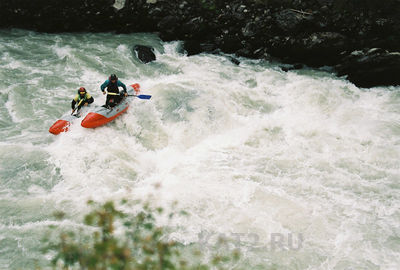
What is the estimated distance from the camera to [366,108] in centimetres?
953

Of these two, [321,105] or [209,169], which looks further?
[321,105]

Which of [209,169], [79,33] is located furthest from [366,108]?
[79,33]

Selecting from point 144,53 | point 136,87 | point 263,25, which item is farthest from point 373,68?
point 144,53

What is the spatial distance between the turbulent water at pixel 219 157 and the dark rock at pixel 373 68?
35 centimetres

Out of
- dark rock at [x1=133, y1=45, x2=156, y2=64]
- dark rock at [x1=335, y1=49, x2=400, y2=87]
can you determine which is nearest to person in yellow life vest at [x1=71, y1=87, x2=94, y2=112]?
dark rock at [x1=133, y1=45, x2=156, y2=64]

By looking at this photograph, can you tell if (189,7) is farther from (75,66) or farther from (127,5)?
(75,66)

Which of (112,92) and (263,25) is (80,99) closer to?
(112,92)

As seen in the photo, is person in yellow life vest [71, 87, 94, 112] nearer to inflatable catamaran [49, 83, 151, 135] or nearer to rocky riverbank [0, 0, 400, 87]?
inflatable catamaran [49, 83, 151, 135]

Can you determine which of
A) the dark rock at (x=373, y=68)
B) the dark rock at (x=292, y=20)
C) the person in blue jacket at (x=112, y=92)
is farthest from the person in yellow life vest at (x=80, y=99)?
the dark rock at (x=373, y=68)

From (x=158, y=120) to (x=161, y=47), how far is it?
4.86 metres

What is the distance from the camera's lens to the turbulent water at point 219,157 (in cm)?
577

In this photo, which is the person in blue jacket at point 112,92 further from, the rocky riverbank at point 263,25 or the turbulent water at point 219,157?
the rocky riverbank at point 263,25

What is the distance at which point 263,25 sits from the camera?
12.2 metres

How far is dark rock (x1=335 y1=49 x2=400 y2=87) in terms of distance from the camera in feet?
33.8
